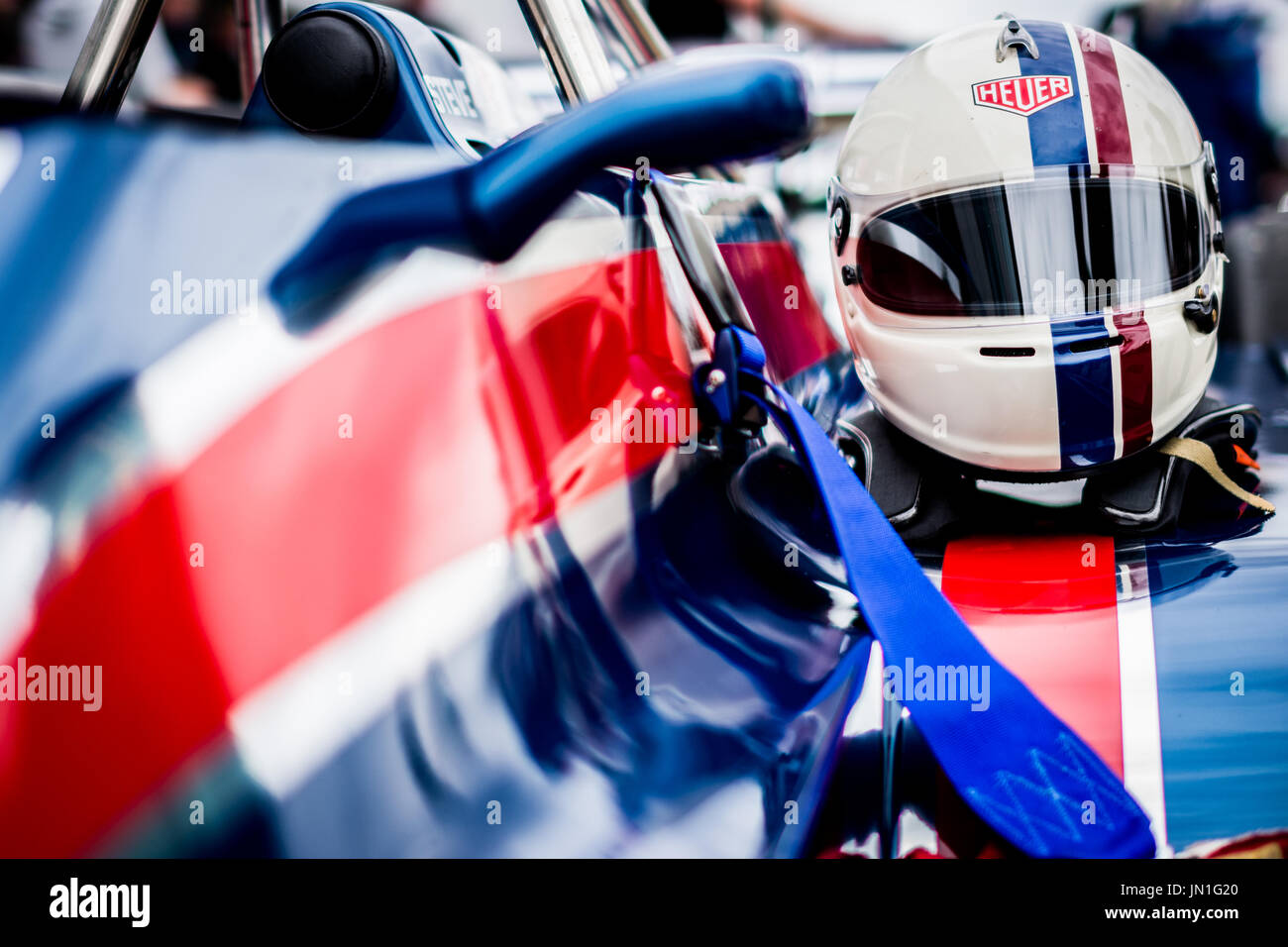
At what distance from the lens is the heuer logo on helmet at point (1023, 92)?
1.05 m

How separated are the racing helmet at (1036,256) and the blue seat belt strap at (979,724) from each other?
Result: 0.27 m

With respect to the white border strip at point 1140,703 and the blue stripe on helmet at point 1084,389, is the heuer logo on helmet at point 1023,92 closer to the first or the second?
the blue stripe on helmet at point 1084,389

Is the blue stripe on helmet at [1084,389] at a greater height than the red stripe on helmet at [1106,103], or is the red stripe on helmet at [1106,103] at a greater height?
the red stripe on helmet at [1106,103]

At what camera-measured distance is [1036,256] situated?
1.01 meters

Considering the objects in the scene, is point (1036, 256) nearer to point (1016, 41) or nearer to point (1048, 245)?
point (1048, 245)

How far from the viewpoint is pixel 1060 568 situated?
956 mm

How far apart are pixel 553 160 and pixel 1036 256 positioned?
535 mm

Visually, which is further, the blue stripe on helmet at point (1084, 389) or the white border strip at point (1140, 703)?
the blue stripe on helmet at point (1084, 389)

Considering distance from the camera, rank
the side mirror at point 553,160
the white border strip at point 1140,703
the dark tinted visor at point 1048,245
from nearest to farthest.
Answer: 1. the side mirror at point 553,160
2. the white border strip at point 1140,703
3. the dark tinted visor at point 1048,245

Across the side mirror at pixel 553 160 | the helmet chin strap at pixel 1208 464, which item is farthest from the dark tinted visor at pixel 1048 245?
the side mirror at pixel 553 160

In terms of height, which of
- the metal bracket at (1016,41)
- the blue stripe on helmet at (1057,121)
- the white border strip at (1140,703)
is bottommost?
the white border strip at (1140,703)

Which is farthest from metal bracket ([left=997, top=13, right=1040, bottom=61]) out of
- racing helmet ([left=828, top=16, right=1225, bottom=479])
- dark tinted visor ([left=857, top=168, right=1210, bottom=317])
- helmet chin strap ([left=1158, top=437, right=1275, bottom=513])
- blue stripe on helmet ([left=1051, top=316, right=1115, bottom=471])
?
helmet chin strap ([left=1158, top=437, right=1275, bottom=513])

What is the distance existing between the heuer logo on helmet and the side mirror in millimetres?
541
